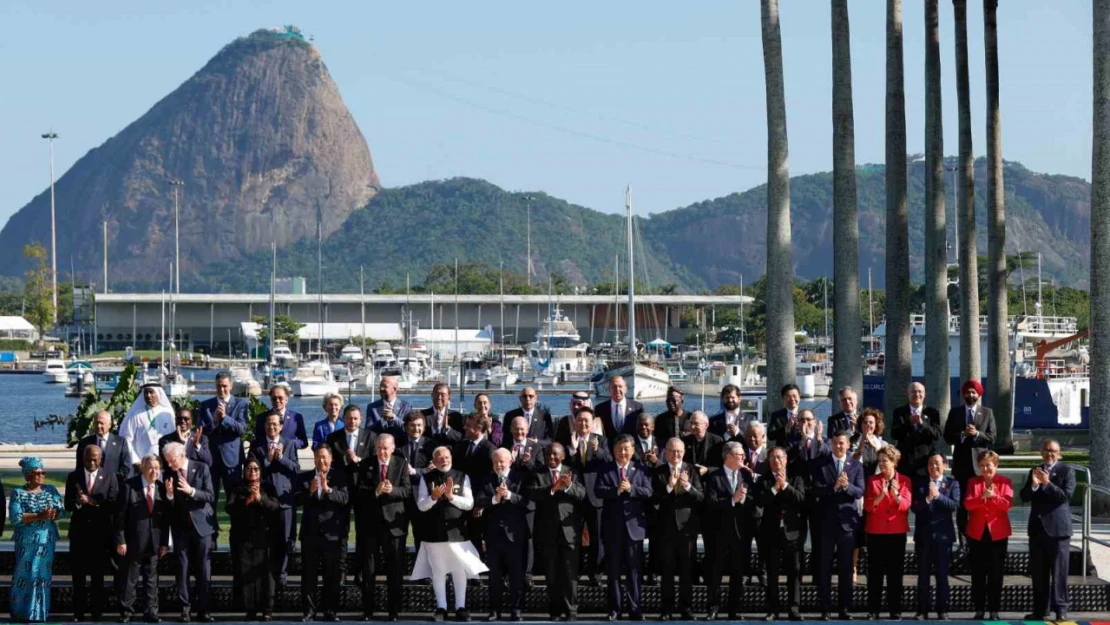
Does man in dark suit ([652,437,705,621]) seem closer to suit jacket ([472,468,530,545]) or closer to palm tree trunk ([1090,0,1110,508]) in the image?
suit jacket ([472,468,530,545])

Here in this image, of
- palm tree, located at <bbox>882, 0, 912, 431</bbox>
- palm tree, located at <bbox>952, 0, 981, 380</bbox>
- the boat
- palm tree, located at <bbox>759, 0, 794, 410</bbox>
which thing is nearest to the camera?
palm tree, located at <bbox>759, 0, 794, 410</bbox>

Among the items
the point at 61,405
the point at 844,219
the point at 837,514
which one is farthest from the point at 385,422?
the point at 61,405

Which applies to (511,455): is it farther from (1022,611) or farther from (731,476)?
(1022,611)

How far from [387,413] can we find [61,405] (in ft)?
265

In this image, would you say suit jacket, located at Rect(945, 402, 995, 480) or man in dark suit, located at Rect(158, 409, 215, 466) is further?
suit jacket, located at Rect(945, 402, 995, 480)

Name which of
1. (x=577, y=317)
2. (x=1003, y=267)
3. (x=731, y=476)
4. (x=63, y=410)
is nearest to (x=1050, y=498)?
(x=731, y=476)

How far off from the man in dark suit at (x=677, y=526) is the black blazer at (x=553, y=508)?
2.78 feet

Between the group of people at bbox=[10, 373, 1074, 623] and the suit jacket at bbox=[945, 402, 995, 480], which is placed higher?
the suit jacket at bbox=[945, 402, 995, 480]

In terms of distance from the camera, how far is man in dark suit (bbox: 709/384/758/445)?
704 inches

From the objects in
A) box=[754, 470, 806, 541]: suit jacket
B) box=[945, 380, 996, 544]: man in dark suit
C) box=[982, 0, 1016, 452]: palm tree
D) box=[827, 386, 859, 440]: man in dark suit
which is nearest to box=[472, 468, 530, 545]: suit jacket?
box=[754, 470, 806, 541]: suit jacket

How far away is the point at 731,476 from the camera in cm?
1688

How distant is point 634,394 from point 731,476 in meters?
59.5

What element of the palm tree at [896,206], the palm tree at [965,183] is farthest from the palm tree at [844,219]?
the palm tree at [965,183]

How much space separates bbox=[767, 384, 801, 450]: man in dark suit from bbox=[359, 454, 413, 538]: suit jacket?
13.6ft
